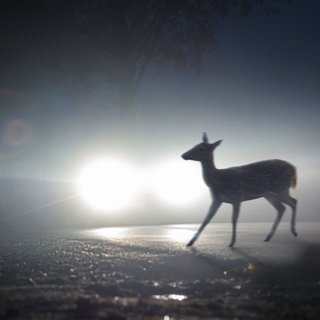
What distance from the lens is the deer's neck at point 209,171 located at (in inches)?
424

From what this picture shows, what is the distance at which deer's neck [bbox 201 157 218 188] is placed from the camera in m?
10.8

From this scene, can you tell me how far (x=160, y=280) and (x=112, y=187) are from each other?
2000 centimetres

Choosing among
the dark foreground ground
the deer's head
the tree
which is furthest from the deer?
the tree

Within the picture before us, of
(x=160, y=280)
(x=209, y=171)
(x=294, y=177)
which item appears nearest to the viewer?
(x=160, y=280)

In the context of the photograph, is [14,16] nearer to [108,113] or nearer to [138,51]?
[138,51]

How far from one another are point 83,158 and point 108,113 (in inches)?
157

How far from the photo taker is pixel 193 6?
23.2m

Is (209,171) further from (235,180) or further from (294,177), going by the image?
(294,177)

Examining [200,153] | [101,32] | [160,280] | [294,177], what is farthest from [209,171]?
[101,32]

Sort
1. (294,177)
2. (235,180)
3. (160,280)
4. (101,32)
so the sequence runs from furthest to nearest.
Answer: (101,32) < (294,177) < (235,180) < (160,280)

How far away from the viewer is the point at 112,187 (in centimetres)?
2656

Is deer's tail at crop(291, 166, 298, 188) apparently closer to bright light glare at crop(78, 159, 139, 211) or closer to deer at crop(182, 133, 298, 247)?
deer at crop(182, 133, 298, 247)

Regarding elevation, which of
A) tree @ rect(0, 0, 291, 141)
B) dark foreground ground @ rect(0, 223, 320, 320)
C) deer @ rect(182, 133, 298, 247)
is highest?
tree @ rect(0, 0, 291, 141)

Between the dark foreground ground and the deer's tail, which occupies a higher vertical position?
the deer's tail
